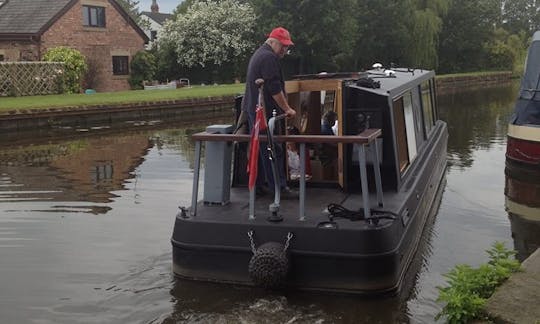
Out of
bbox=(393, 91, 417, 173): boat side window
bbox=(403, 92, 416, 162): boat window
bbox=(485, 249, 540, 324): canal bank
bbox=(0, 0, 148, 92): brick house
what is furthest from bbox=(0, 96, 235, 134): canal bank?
bbox=(485, 249, 540, 324): canal bank

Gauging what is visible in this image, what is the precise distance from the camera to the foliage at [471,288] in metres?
4.06

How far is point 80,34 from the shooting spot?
2892 centimetres

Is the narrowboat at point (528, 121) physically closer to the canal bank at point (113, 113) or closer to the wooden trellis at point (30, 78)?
the canal bank at point (113, 113)

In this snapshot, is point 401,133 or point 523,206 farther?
point 523,206

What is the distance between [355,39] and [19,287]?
1417 inches

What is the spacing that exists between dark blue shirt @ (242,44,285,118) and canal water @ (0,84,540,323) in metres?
1.65

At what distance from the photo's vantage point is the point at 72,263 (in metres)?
6.38

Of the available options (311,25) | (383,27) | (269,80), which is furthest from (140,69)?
(269,80)

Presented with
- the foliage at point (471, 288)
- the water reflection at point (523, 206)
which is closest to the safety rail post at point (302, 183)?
the foliage at point (471, 288)

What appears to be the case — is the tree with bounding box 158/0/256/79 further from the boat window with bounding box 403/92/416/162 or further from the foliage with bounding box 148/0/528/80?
the boat window with bounding box 403/92/416/162

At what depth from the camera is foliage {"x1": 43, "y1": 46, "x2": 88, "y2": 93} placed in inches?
993

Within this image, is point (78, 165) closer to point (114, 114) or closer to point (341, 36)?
point (114, 114)

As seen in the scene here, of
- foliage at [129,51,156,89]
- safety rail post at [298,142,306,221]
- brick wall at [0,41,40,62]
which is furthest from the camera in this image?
foliage at [129,51,156,89]

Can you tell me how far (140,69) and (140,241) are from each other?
25.2 metres
